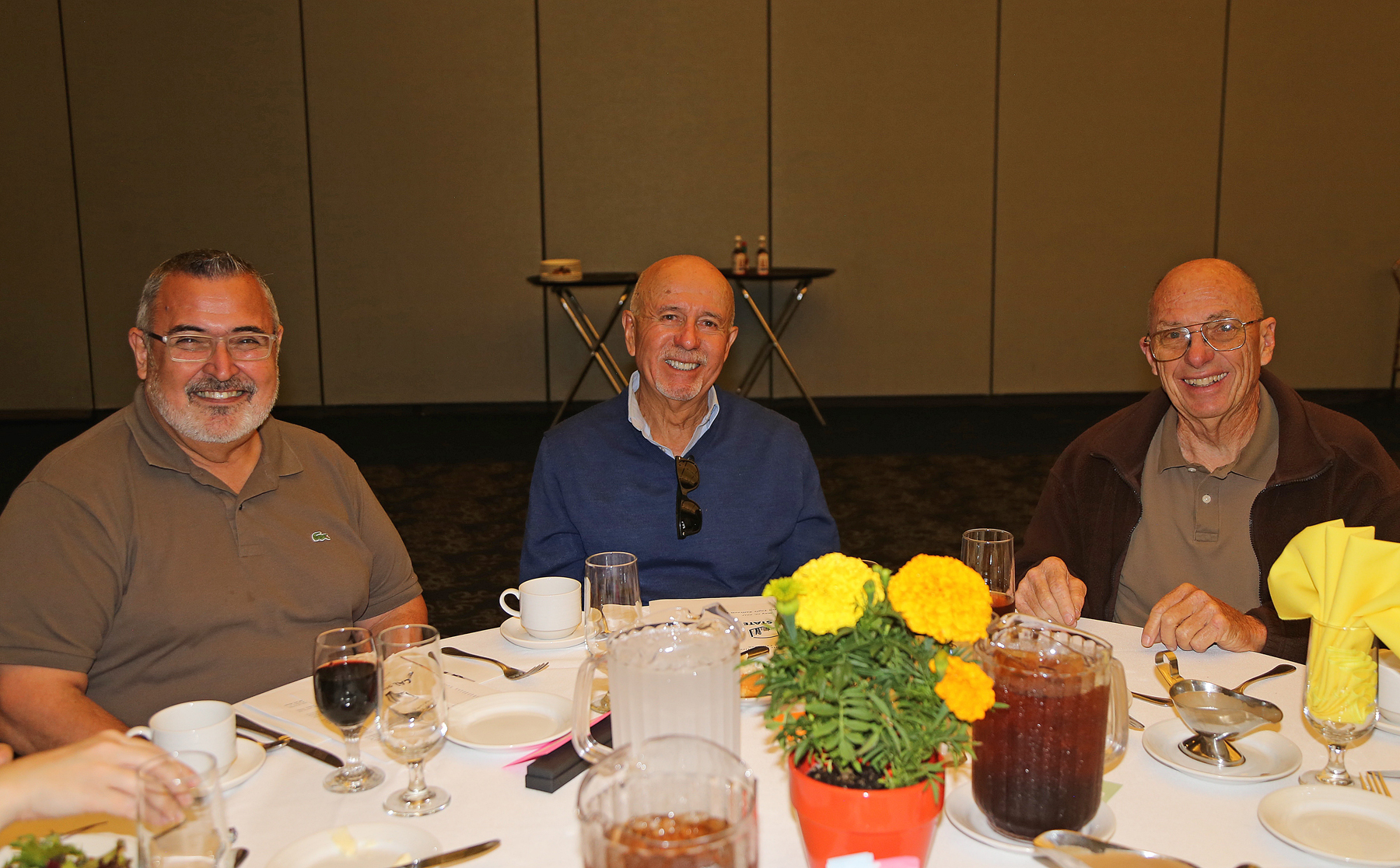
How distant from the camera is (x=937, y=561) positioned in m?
0.91

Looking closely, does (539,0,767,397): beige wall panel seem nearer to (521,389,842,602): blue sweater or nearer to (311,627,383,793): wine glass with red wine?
(521,389,842,602): blue sweater

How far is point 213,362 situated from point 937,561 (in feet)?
4.86

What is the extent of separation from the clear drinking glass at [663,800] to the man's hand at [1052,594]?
41.1 inches

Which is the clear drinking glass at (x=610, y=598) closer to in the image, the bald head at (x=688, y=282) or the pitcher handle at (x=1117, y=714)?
the pitcher handle at (x=1117, y=714)

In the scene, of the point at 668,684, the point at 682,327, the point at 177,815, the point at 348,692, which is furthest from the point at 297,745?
the point at 682,327

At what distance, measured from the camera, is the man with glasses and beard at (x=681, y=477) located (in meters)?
2.28

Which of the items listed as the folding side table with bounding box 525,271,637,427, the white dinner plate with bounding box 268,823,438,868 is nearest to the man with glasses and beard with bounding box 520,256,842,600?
the white dinner plate with bounding box 268,823,438,868

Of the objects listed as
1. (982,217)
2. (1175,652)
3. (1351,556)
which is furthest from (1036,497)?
(1351,556)

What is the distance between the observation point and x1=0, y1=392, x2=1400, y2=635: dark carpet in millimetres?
4617

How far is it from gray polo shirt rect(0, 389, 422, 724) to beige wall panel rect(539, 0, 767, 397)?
574cm

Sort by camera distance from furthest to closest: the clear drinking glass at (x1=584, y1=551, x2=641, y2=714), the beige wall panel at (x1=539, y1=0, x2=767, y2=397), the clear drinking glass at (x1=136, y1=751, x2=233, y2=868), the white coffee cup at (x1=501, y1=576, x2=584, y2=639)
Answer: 1. the beige wall panel at (x1=539, y1=0, x2=767, y2=397)
2. the white coffee cup at (x1=501, y1=576, x2=584, y2=639)
3. the clear drinking glass at (x1=584, y1=551, x2=641, y2=714)
4. the clear drinking glass at (x1=136, y1=751, x2=233, y2=868)

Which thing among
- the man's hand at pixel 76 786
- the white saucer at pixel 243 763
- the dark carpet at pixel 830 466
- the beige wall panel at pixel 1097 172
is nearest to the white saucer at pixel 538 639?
the white saucer at pixel 243 763

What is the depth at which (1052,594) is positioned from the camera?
173cm

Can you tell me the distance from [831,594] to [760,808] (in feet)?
1.24
